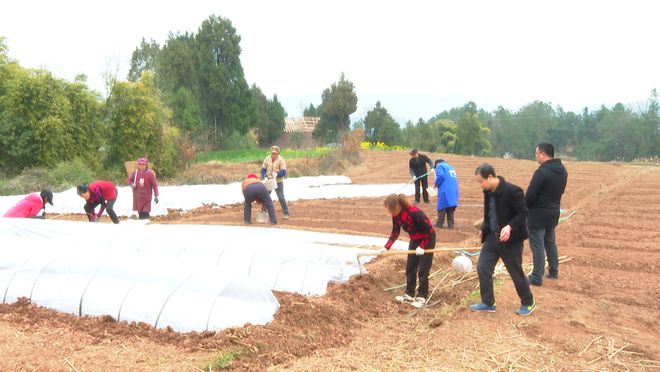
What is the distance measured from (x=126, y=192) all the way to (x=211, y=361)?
8841 mm

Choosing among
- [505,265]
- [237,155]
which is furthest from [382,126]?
[505,265]

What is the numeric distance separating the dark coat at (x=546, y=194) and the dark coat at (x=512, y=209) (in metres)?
1.01

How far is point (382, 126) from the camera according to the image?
131 feet

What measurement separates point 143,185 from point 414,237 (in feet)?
17.5

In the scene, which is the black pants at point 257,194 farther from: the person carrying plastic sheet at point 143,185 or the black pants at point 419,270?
the black pants at point 419,270

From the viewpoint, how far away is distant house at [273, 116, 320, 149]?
41.6 meters

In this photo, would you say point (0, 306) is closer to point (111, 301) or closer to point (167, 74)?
point (111, 301)

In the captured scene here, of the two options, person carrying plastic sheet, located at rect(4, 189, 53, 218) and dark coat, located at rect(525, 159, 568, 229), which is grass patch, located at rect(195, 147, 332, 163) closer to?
person carrying plastic sheet, located at rect(4, 189, 53, 218)

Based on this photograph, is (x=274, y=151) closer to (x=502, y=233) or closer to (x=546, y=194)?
(x=546, y=194)

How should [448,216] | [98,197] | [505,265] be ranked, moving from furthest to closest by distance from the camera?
[448,216] → [98,197] → [505,265]

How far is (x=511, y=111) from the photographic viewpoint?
70.7 metres

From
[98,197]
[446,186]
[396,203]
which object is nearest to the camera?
[396,203]

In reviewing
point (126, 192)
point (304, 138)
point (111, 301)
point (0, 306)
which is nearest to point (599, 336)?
point (111, 301)

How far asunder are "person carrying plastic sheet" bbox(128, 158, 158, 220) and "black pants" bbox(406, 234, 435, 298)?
510 cm
